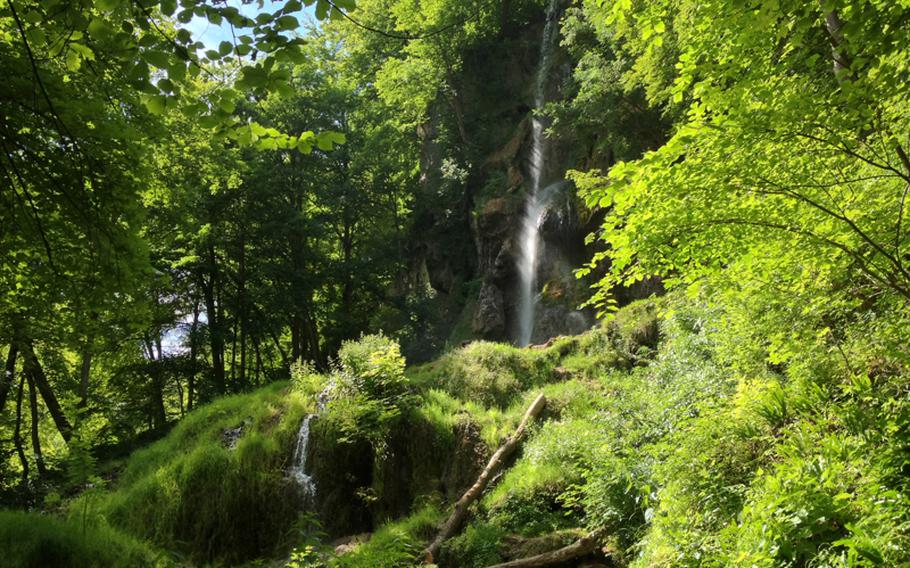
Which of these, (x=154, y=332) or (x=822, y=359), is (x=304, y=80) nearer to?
(x=154, y=332)

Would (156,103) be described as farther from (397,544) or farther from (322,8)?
(397,544)

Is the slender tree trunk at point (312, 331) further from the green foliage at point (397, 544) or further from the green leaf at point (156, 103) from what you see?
the green leaf at point (156, 103)

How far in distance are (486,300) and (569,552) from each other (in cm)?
1443

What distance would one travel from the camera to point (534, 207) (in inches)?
802

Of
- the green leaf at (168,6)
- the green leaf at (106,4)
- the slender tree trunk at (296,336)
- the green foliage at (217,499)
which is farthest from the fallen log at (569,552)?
the slender tree trunk at (296,336)

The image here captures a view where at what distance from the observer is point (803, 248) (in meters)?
3.82

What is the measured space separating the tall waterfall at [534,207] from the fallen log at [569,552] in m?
12.5

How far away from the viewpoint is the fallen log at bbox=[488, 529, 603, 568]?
5844 mm

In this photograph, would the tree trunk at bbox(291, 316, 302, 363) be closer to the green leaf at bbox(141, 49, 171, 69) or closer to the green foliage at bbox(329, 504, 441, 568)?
the green foliage at bbox(329, 504, 441, 568)

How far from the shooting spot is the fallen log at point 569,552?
5844mm

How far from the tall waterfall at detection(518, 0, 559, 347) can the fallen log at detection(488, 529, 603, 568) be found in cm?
1250

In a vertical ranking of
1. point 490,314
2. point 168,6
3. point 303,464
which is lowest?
point 303,464

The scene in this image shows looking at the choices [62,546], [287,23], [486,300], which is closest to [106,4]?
[287,23]

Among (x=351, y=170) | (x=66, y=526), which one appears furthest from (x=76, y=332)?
(x=351, y=170)
